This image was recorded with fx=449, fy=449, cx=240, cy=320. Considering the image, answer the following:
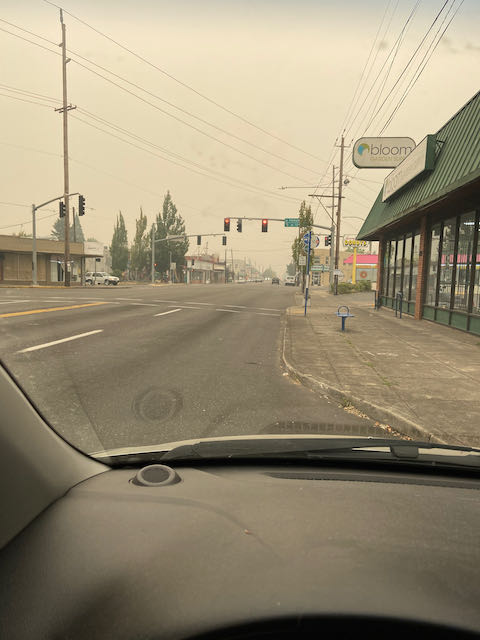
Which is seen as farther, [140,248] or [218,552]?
[140,248]

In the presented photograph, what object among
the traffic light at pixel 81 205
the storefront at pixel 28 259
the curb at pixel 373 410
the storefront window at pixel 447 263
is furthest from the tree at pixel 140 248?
the curb at pixel 373 410

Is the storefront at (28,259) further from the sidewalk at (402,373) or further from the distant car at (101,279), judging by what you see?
the sidewalk at (402,373)

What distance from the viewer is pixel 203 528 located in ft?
5.41

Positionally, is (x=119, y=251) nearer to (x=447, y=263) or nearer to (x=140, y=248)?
(x=140, y=248)

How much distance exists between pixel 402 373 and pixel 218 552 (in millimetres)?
6951

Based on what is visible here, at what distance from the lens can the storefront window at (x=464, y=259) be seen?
13.1 m

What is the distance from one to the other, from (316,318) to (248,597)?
55.0 feet

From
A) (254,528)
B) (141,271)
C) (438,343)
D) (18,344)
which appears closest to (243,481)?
(254,528)

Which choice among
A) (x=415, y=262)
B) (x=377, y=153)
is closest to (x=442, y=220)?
(x=415, y=262)

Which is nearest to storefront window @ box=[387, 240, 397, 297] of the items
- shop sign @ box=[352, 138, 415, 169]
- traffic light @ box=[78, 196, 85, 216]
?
shop sign @ box=[352, 138, 415, 169]

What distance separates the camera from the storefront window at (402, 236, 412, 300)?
19609 millimetres

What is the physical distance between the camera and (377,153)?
22344 mm

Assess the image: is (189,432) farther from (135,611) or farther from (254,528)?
(135,611)

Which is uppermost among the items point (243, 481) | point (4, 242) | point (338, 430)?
point (4, 242)
